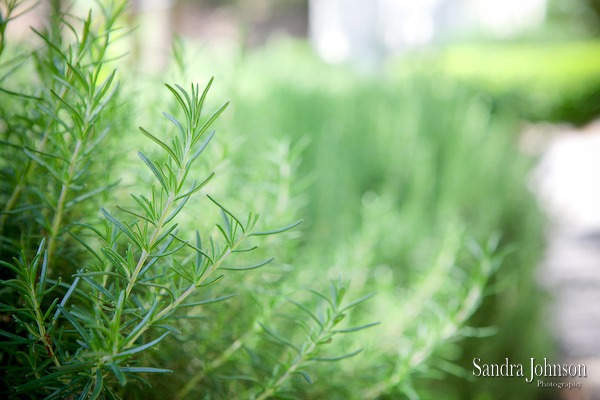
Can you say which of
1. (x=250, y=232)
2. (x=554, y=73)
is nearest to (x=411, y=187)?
(x=250, y=232)

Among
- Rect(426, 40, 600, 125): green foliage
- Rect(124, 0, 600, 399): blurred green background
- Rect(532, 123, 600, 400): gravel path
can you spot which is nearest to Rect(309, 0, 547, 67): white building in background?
Rect(426, 40, 600, 125): green foliage

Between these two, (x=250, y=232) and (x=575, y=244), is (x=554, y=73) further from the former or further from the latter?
(x=250, y=232)

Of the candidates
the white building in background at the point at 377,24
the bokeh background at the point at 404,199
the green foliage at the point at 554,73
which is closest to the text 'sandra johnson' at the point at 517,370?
→ the bokeh background at the point at 404,199

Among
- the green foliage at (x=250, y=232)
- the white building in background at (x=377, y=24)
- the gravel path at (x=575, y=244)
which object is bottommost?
the green foliage at (x=250, y=232)

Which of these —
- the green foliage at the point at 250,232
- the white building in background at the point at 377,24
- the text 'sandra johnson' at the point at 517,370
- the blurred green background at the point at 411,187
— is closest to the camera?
the green foliage at the point at 250,232

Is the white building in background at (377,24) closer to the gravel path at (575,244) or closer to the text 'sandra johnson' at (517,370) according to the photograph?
the gravel path at (575,244)

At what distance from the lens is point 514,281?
1363 millimetres

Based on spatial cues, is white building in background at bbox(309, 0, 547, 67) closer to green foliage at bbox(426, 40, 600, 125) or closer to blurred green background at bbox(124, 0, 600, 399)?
green foliage at bbox(426, 40, 600, 125)

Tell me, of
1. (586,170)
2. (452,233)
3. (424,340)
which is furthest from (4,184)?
(586,170)

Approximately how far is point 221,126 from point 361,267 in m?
0.33

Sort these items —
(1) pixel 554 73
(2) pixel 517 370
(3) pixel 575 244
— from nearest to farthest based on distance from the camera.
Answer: (2) pixel 517 370, (3) pixel 575 244, (1) pixel 554 73

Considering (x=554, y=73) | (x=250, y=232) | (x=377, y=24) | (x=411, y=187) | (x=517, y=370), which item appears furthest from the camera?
(x=554, y=73)

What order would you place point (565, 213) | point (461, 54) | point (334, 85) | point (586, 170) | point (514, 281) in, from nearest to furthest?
point (514, 281) → point (565, 213) → point (334, 85) → point (586, 170) → point (461, 54)

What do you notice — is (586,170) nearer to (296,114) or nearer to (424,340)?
(296,114)
